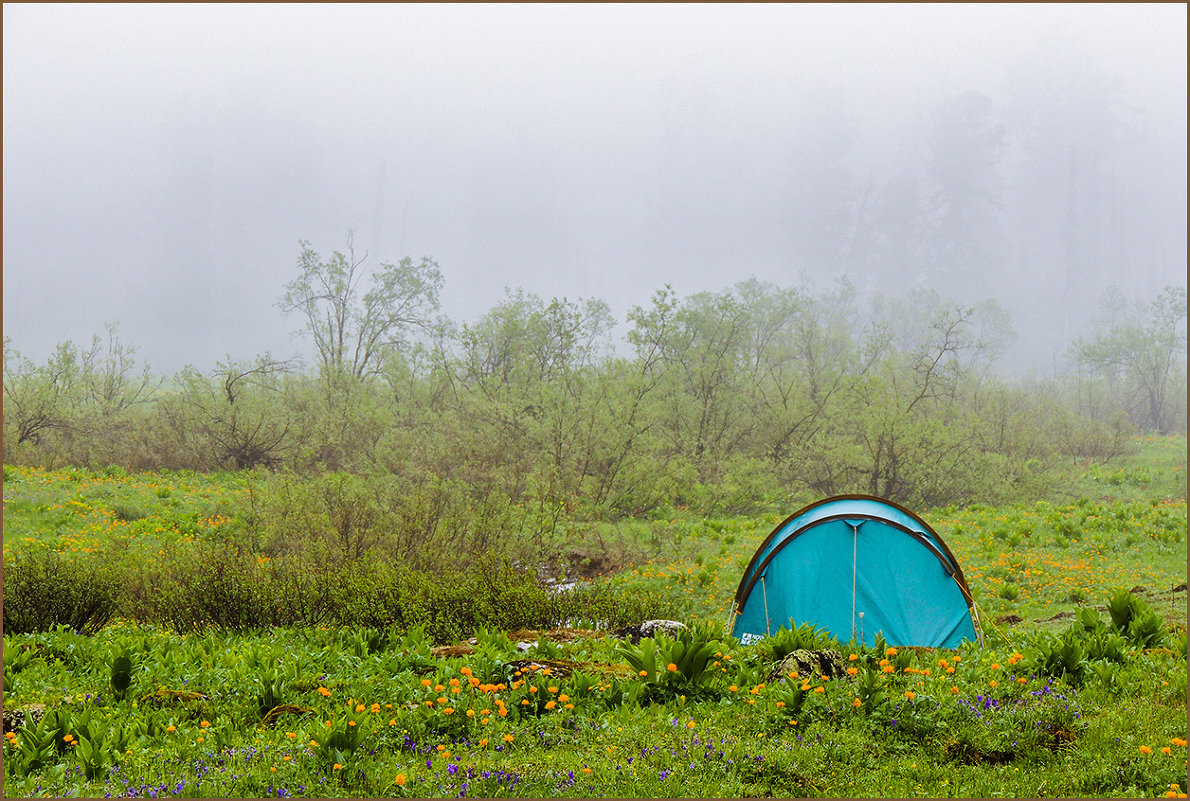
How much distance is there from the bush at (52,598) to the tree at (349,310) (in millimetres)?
21568

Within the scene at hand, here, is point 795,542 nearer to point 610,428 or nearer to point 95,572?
point 95,572

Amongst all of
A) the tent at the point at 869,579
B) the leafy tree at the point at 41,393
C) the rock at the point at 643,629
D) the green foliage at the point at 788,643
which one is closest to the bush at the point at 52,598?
the rock at the point at 643,629

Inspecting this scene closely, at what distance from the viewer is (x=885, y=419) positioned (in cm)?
2122

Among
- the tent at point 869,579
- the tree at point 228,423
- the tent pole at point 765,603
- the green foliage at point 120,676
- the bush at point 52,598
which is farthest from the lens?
the tree at point 228,423

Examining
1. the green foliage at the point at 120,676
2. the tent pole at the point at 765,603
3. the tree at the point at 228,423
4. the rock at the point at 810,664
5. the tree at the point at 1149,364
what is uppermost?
the tree at the point at 1149,364

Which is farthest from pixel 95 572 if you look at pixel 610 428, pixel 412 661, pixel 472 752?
pixel 610 428

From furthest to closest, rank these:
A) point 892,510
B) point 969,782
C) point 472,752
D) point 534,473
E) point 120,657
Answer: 1. point 534,473
2. point 892,510
3. point 120,657
4. point 472,752
5. point 969,782

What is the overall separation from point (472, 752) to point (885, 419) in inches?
769

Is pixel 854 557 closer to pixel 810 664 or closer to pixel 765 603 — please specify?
pixel 765 603

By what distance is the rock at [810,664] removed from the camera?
5047 mm

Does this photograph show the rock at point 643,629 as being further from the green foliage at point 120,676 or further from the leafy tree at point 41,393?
the leafy tree at point 41,393

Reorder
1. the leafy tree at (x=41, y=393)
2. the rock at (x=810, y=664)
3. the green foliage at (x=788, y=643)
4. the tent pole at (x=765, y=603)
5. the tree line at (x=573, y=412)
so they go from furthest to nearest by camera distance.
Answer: the leafy tree at (x=41, y=393), the tree line at (x=573, y=412), the tent pole at (x=765, y=603), the green foliage at (x=788, y=643), the rock at (x=810, y=664)

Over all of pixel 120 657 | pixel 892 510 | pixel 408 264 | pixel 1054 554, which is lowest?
pixel 1054 554

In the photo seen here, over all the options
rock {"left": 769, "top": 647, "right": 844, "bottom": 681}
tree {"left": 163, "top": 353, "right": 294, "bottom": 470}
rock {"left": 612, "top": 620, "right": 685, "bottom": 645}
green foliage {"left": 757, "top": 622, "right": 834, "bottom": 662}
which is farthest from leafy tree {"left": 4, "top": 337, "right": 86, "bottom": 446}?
rock {"left": 769, "top": 647, "right": 844, "bottom": 681}
